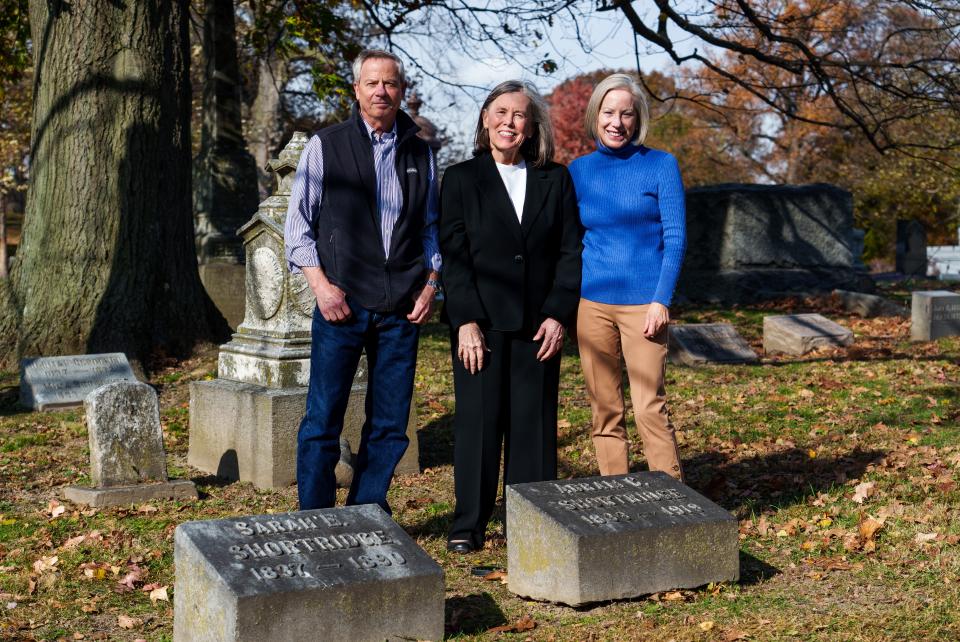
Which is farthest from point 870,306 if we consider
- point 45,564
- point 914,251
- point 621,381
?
point 914,251

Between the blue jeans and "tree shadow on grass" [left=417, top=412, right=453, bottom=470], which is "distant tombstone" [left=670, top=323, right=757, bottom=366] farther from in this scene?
the blue jeans

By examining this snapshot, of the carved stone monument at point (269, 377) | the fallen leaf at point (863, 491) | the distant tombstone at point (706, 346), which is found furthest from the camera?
the distant tombstone at point (706, 346)

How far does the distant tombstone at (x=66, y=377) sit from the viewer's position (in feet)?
29.3

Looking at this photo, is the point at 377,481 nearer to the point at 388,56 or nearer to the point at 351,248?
the point at 351,248

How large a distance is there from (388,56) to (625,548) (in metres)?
2.30

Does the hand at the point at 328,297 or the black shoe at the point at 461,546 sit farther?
the black shoe at the point at 461,546

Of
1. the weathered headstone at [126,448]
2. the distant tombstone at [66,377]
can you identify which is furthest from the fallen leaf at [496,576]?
the distant tombstone at [66,377]

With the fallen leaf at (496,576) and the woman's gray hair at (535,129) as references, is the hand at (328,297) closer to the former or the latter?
the woman's gray hair at (535,129)

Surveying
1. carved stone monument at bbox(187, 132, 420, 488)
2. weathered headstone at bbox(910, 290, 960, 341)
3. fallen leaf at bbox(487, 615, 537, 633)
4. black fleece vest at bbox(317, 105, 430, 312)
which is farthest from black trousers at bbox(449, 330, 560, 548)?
weathered headstone at bbox(910, 290, 960, 341)

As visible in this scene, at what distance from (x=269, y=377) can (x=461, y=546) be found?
84.5 inches

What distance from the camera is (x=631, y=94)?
4738 millimetres

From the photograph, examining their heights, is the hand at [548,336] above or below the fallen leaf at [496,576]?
above

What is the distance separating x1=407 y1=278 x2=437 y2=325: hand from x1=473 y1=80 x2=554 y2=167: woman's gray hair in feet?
2.37

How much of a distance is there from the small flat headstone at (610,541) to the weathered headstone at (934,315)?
910 centimetres
